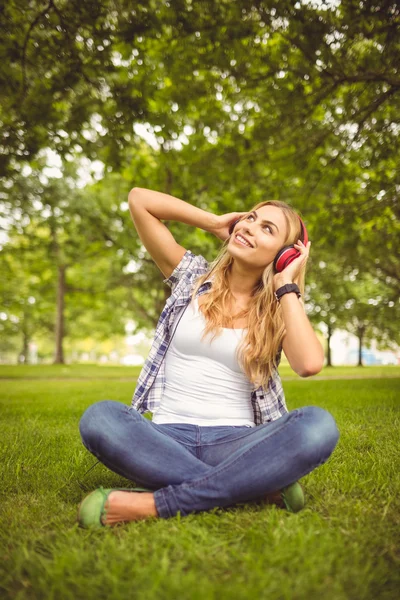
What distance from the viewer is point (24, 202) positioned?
617 inches

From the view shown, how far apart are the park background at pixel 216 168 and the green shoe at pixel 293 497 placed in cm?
6

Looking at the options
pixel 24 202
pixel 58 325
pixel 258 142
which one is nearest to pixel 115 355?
pixel 58 325

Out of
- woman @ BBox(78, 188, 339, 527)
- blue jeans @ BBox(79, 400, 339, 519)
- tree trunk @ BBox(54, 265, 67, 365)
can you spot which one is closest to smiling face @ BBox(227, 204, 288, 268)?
woman @ BBox(78, 188, 339, 527)

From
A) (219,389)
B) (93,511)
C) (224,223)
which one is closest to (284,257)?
(224,223)

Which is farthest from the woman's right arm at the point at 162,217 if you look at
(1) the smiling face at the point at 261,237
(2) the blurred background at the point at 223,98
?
(2) the blurred background at the point at 223,98

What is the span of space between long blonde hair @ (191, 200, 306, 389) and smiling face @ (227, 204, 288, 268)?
6 cm

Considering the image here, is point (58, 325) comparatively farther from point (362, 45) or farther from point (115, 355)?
point (115, 355)

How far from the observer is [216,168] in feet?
30.4

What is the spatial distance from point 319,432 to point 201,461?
67 centimetres

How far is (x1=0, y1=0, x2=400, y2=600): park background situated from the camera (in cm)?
187

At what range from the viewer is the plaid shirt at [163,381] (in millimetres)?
3057

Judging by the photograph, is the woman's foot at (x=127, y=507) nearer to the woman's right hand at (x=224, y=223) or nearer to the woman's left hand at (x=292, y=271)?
the woman's left hand at (x=292, y=271)

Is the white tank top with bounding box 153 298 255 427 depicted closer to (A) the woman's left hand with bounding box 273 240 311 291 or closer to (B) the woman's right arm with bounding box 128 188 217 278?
(A) the woman's left hand with bounding box 273 240 311 291

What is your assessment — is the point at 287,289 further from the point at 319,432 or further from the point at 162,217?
the point at 162,217
